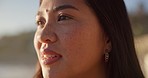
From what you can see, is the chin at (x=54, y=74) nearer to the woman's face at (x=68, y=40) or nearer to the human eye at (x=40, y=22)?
the woman's face at (x=68, y=40)

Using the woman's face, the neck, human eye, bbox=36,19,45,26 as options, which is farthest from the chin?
human eye, bbox=36,19,45,26

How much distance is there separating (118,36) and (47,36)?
343mm

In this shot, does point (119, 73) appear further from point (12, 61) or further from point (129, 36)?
point (12, 61)

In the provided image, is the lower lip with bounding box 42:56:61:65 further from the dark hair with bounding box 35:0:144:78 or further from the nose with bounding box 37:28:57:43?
the dark hair with bounding box 35:0:144:78

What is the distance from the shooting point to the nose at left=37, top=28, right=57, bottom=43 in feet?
5.92

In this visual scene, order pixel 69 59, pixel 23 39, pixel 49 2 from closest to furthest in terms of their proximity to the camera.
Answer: pixel 69 59, pixel 49 2, pixel 23 39

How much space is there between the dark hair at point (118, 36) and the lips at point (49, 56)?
0.27m

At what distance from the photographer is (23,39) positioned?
48.4 ft

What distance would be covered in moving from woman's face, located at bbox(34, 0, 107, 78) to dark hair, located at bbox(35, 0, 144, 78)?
0.03 meters

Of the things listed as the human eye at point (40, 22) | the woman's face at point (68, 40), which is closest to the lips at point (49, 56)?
the woman's face at point (68, 40)

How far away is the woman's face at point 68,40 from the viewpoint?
1808mm

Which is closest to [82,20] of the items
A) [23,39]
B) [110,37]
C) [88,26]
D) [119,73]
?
[88,26]

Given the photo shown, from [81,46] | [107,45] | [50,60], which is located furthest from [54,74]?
[107,45]

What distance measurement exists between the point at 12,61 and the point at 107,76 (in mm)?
13244
